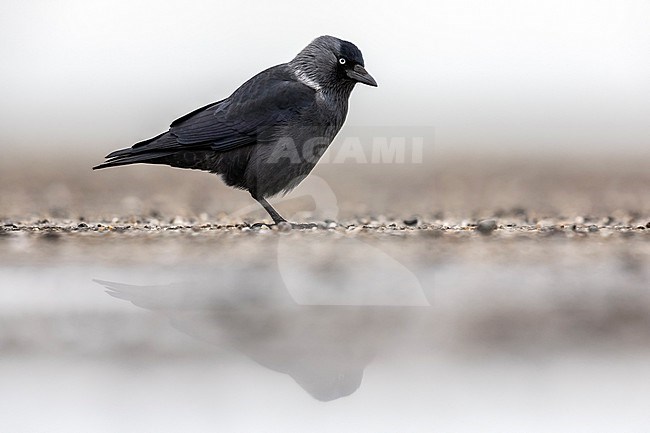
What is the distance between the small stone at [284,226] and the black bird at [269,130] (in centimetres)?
12

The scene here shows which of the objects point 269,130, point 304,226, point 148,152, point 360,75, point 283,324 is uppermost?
point 360,75

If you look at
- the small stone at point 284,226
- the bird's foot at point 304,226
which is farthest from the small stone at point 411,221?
the small stone at point 284,226

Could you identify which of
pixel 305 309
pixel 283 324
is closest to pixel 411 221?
pixel 305 309

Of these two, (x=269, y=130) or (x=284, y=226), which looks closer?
(x=284, y=226)

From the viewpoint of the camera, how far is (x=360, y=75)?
7473mm

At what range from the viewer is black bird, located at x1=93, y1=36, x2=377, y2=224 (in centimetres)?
734

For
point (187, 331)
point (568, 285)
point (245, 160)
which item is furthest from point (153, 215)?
A: point (568, 285)

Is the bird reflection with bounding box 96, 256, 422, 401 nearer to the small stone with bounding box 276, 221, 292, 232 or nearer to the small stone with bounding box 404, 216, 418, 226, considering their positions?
the small stone with bounding box 276, 221, 292, 232

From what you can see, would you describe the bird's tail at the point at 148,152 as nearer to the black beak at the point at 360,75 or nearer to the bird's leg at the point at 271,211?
the bird's leg at the point at 271,211

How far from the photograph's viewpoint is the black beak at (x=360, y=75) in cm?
739

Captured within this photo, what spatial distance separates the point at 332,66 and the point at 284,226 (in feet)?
4.10

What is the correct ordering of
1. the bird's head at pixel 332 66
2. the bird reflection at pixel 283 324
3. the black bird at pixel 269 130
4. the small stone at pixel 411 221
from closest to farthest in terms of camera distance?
the bird reflection at pixel 283 324 → the black bird at pixel 269 130 → the bird's head at pixel 332 66 → the small stone at pixel 411 221

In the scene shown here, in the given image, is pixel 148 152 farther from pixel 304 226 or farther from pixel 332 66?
pixel 332 66

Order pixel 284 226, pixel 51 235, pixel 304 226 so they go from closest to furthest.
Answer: pixel 51 235 → pixel 284 226 → pixel 304 226
